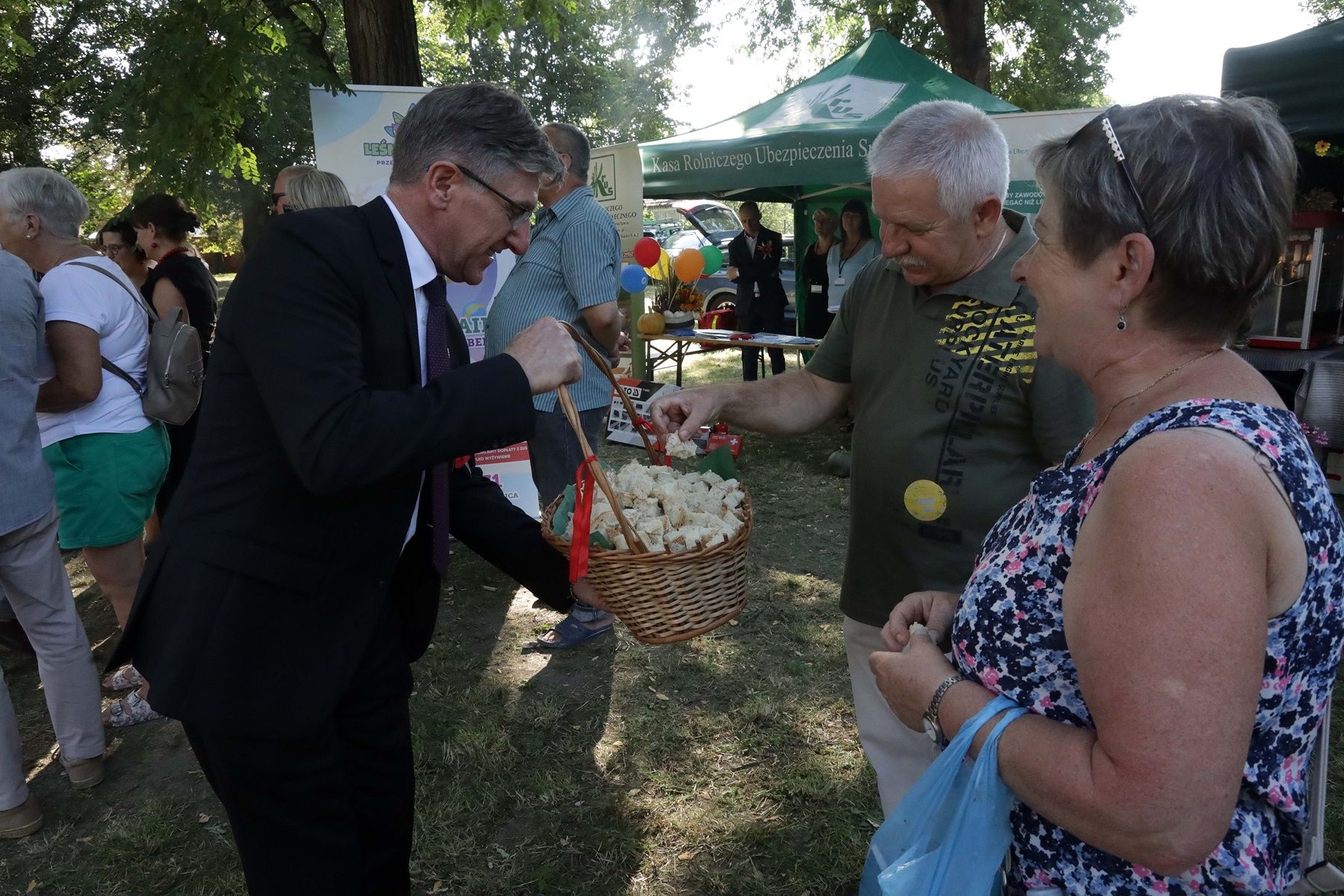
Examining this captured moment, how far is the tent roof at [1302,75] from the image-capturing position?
429 centimetres

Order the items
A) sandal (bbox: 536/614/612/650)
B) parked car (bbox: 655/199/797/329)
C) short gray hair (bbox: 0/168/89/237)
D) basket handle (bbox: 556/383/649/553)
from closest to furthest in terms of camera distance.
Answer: basket handle (bbox: 556/383/649/553) → short gray hair (bbox: 0/168/89/237) → sandal (bbox: 536/614/612/650) → parked car (bbox: 655/199/797/329)

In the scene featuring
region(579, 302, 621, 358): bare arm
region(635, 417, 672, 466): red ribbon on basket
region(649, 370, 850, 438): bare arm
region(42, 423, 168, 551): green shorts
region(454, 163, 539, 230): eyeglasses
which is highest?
region(454, 163, 539, 230): eyeglasses

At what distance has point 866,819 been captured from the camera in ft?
9.59

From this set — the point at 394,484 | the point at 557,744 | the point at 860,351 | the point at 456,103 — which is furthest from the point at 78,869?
the point at 860,351

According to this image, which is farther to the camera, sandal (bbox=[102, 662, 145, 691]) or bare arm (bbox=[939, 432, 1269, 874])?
sandal (bbox=[102, 662, 145, 691])

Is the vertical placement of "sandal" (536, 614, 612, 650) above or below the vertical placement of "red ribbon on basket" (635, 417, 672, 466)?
below

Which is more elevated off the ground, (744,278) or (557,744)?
(744,278)

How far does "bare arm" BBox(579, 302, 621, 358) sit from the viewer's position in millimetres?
3920

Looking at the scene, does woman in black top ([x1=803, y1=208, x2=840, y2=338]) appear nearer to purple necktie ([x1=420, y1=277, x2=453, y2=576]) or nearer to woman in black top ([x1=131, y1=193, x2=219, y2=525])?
woman in black top ([x1=131, y1=193, x2=219, y2=525])

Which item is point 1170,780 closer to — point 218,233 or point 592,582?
point 592,582

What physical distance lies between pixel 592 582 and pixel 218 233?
122 feet

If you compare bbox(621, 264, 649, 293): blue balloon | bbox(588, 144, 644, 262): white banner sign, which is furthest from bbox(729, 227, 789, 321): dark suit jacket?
bbox(588, 144, 644, 262): white banner sign

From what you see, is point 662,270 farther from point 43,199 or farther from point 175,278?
point 43,199

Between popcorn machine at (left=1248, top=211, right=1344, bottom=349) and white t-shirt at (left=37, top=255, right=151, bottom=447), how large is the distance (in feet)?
19.6
